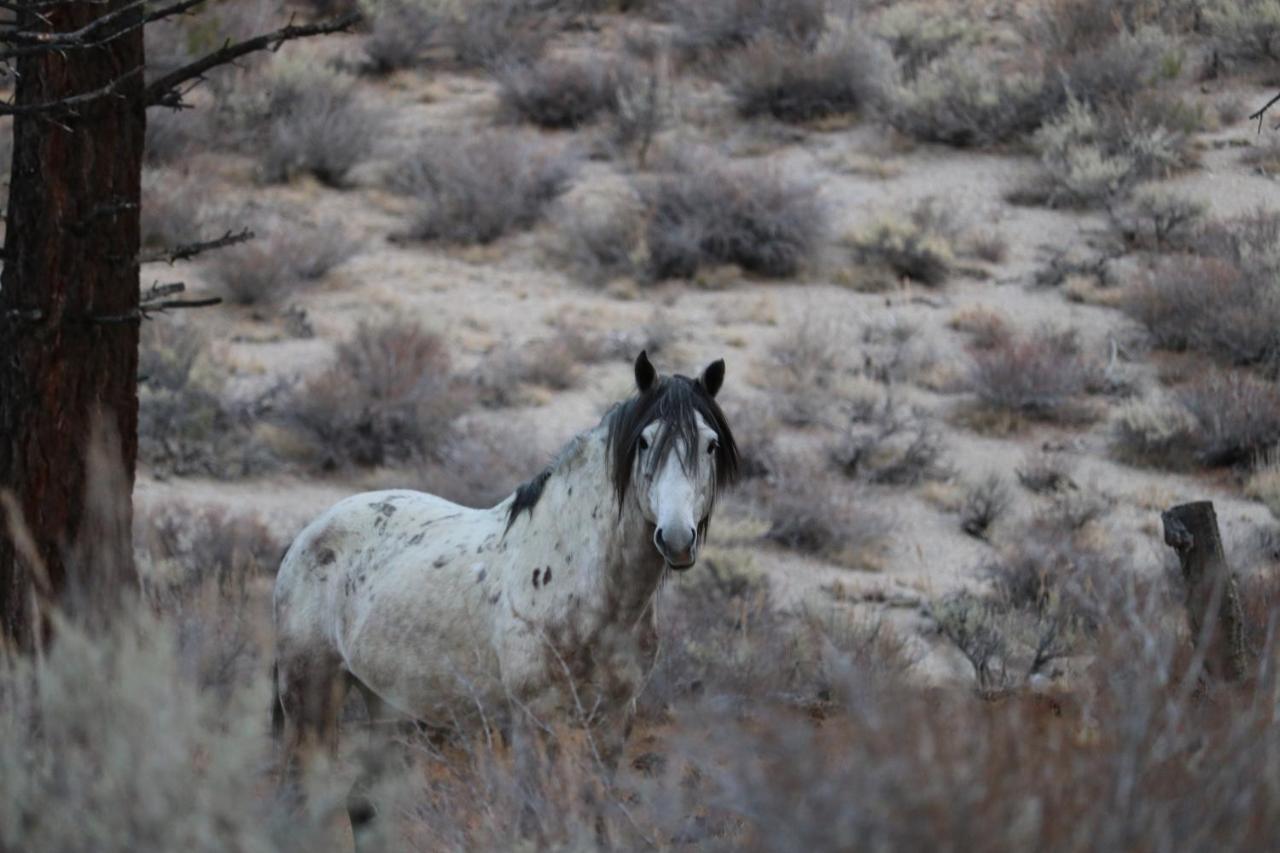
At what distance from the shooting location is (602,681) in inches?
221

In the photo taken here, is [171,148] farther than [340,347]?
Yes

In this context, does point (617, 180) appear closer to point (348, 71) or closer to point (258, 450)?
point (348, 71)

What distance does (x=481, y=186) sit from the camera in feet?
61.5

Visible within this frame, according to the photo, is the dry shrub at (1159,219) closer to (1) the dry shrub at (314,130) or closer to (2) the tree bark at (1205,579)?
(1) the dry shrub at (314,130)

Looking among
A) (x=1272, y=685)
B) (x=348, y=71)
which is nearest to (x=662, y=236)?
(x=348, y=71)

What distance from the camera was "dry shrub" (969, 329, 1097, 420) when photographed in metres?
14.9

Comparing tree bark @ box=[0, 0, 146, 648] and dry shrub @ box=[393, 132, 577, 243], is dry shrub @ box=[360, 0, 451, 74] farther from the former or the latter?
tree bark @ box=[0, 0, 146, 648]

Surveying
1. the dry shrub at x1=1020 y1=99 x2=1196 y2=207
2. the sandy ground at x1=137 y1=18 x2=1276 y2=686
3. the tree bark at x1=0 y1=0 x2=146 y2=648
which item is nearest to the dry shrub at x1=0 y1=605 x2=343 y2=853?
the tree bark at x1=0 y1=0 x2=146 y2=648

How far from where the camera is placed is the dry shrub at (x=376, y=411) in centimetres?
1437

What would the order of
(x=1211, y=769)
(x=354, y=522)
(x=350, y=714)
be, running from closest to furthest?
(x=1211, y=769)
(x=354, y=522)
(x=350, y=714)

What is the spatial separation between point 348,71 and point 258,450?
34.3ft

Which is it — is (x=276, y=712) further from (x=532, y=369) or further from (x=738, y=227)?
(x=738, y=227)

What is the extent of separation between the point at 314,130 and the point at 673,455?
15.2 meters

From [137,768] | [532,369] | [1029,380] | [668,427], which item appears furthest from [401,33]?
[137,768]
